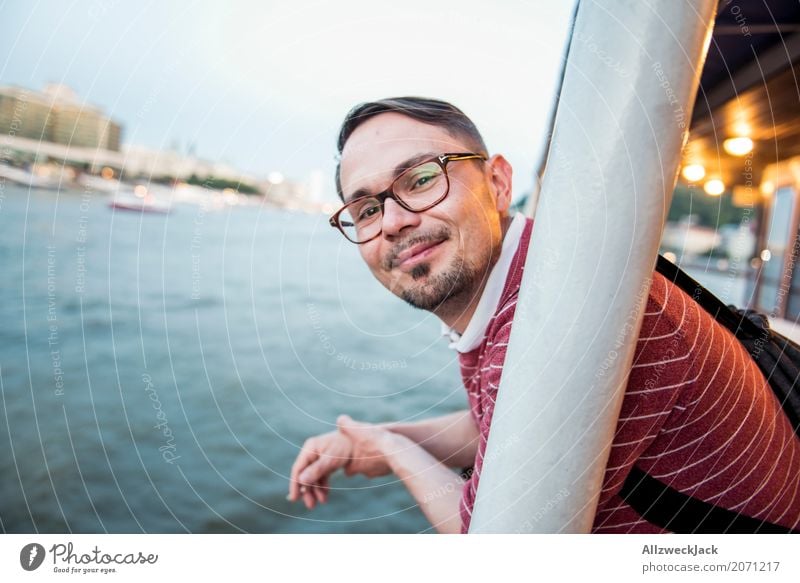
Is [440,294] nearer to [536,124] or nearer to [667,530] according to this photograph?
[536,124]

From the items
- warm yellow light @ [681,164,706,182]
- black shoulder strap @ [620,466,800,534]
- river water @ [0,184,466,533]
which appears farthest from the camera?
warm yellow light @ [681,164,706,182]

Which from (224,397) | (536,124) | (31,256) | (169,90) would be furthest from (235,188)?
(224,397)

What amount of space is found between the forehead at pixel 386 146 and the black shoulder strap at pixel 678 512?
0.38 m

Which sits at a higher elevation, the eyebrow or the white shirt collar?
the eyebrow

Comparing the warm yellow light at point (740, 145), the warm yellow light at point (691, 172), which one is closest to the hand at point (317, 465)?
the warm yellow light at point (691, 172)

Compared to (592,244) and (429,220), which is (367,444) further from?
(592,244)

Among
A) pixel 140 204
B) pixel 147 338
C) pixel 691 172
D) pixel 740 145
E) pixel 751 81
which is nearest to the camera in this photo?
pixel 140 204

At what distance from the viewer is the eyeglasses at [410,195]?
2.02 feet

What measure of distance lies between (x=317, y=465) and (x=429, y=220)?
339 mm

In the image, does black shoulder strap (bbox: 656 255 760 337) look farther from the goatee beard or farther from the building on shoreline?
the building on shoreline

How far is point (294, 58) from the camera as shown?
0.64 meters

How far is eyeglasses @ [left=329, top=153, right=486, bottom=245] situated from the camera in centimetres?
61

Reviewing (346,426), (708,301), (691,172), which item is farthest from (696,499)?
(691,172)
